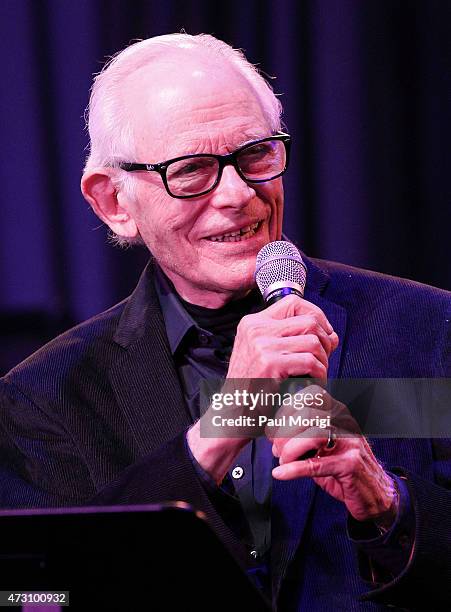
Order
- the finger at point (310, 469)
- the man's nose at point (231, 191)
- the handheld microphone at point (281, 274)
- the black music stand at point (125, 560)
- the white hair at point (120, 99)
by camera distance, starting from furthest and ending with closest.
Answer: the white hair at point (120, 99) < the man's nose at point (231, 191) < the handheld microphone at point (281, 274) < the finger at point (310, 469) < the black music stand at point (125, 560)

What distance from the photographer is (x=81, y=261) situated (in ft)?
8.39

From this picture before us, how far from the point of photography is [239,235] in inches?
65.1

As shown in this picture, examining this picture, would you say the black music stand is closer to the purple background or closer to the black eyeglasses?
the black eyeglasses

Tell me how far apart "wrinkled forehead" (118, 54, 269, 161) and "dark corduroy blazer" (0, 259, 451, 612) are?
315 mm

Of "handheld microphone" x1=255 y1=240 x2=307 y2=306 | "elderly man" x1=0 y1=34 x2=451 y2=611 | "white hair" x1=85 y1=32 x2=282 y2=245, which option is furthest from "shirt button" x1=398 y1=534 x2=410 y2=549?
"white hair" x1=85 y1=32 x2=282 y2=245

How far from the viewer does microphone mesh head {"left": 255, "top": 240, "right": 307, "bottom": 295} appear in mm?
1354

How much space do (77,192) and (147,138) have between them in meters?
0.88

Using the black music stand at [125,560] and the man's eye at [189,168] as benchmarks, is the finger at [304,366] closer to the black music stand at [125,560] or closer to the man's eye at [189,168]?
the black music stand at [125,560]

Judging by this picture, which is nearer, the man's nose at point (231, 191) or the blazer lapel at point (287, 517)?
the blazer lapel at point (287, 517)

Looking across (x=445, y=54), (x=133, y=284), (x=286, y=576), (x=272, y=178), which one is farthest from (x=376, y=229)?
(x=286, y=576)

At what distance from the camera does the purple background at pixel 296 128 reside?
246cm

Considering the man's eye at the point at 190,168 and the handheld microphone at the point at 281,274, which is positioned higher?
the man's eye at the point at 190,168

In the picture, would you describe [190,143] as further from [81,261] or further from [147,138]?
[81,261]

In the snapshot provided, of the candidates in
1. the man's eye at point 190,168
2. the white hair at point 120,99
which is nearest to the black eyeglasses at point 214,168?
the man's eye at point 190,168
